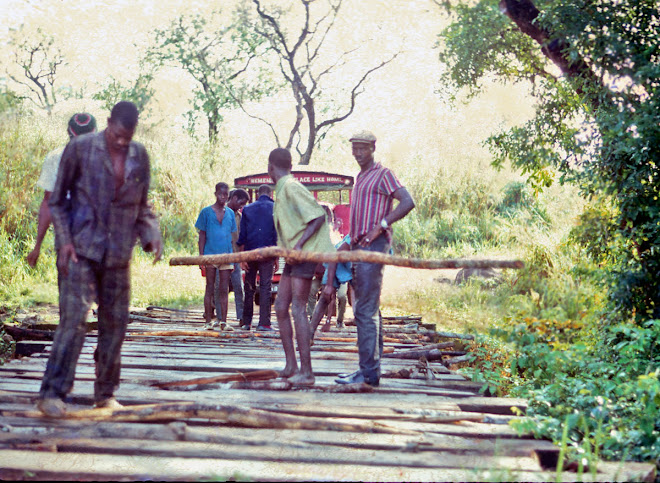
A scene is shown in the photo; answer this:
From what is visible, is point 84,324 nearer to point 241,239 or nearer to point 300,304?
point 300,304

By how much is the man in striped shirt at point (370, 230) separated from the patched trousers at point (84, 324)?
5.68 ft

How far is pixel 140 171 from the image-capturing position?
14.4 feet

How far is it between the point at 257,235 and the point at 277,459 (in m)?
5.27

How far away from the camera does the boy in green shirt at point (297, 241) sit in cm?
538

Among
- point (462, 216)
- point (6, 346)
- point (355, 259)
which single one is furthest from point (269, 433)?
point (462, 216)

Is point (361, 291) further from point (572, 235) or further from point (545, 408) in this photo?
point (572, 235)

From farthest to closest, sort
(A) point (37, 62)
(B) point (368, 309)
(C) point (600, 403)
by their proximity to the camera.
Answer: (A) point (37, 62)
(B) point (368, 309)
(C) point (600, 403)

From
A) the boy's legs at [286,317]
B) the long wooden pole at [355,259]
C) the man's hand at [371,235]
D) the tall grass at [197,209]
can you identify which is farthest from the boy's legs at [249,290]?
the tall grass at [197,209]

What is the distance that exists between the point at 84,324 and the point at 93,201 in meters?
0.70

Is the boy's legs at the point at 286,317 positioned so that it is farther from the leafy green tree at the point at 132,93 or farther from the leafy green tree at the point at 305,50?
the leafy green tree at the point at 132,93

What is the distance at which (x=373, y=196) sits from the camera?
545 centimetres

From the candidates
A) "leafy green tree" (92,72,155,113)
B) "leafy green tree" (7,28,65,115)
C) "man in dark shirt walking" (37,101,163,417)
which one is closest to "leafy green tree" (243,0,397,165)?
"leafy green tree" (92,72,155,113)

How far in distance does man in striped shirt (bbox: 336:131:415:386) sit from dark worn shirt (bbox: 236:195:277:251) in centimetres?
318

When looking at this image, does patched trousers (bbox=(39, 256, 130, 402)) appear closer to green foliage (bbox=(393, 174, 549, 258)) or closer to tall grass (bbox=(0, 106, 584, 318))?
tall grass (bbox=(0, 106, 584, 318))
